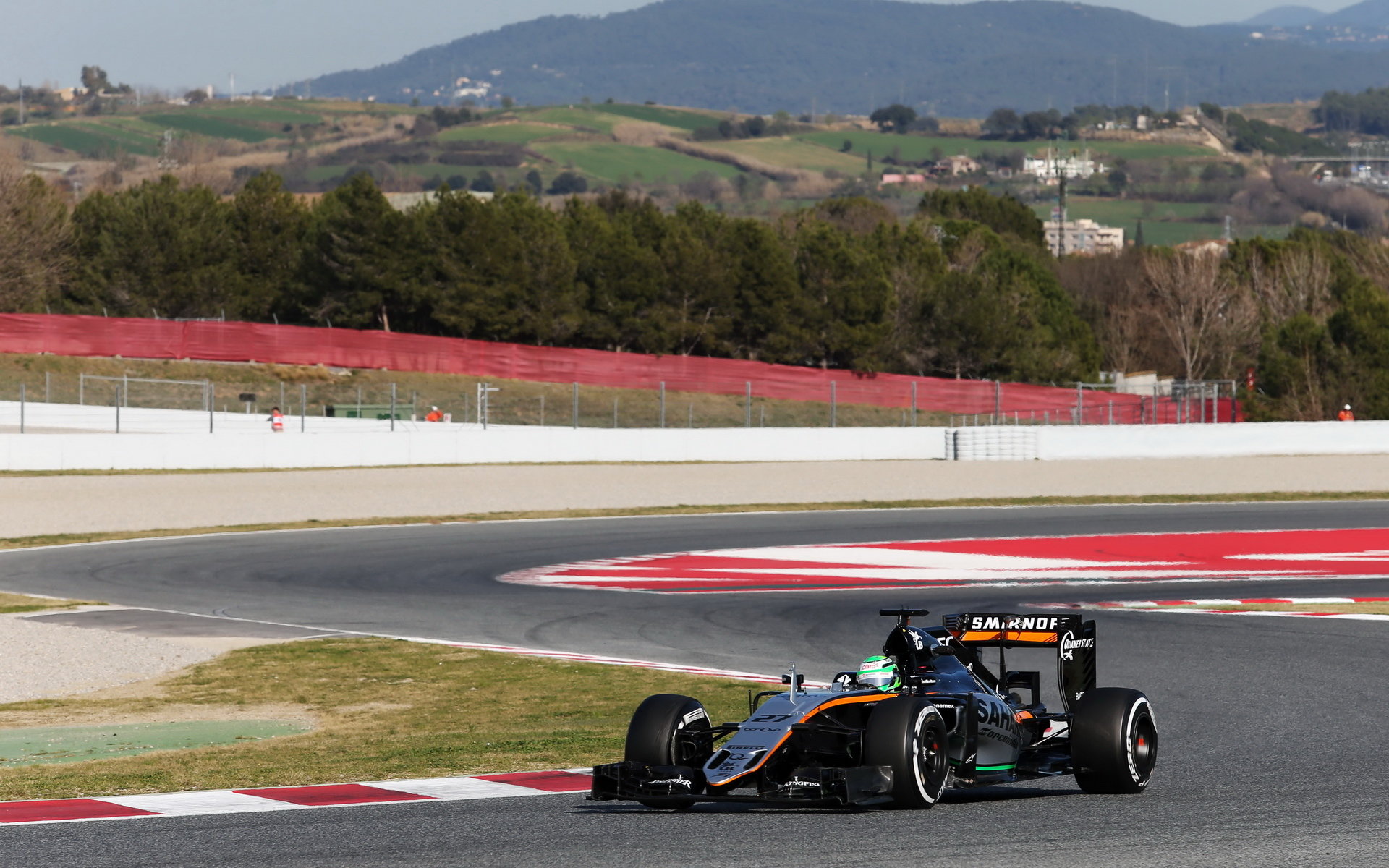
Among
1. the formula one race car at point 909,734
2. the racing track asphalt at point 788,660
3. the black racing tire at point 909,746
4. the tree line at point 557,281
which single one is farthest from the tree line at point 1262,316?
the black racing tire at point 909,746

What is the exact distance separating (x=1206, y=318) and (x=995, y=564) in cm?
7065

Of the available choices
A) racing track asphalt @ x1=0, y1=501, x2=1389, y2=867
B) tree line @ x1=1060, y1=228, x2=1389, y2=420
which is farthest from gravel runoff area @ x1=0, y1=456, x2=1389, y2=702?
tree line @ x1=1060, y1=228, x2=1389, y2=420

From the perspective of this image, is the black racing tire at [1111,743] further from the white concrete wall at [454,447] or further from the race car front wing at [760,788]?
the white concrete wall at [454,447]

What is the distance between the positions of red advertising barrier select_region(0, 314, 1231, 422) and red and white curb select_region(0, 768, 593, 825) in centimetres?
5152

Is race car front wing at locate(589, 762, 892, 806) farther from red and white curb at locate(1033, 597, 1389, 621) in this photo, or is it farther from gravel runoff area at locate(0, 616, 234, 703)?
red and white curb at locate(1033, 597, 1389, 621)

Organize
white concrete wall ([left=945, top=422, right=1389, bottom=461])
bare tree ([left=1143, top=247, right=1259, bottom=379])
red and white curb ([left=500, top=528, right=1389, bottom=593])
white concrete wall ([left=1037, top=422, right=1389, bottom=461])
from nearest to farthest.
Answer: red and white curb ([left=500, top=528, right=1389, bottom=593])
white concrete wall ([left=945, top=422, right=1389, bottom=461])
white concrete wall ([left=1037, top=422, right=1389, bottom=461])
bare tree ([left=1143, top=247, right=1259, bottom=379])

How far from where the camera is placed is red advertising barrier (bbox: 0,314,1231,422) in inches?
2509

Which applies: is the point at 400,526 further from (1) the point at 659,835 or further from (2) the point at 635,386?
(2) the point at 635,386

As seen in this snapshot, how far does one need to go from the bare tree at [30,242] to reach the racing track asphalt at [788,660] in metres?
56.2

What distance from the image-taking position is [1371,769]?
10.9 meters

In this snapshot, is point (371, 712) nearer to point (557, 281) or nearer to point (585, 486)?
point (585, 486)

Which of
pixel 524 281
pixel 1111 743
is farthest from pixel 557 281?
pixel 1111 743

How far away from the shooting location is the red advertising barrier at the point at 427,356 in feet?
209

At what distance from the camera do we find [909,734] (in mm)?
8969
